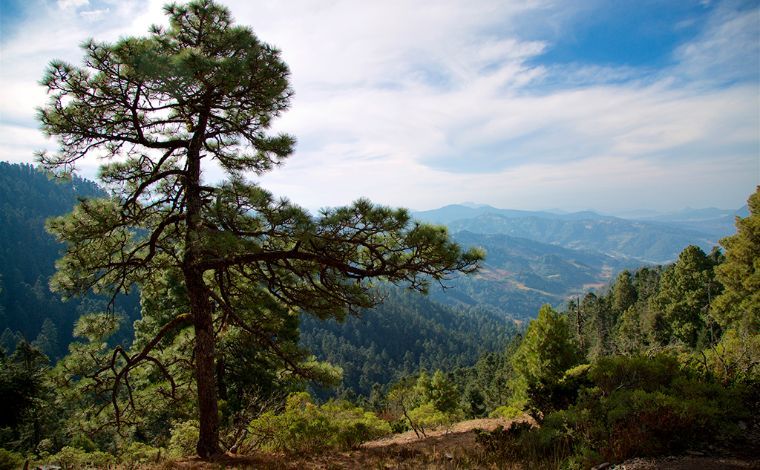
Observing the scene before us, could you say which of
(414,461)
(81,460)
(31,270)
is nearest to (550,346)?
(414,461)

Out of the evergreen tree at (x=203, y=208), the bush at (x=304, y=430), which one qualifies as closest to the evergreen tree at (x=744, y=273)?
the bush at (x=304, y=430)

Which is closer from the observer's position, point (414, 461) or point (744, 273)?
point (414, 461)

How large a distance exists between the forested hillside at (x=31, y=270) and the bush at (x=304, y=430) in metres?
83.3

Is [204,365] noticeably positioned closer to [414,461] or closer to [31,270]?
[414,461]

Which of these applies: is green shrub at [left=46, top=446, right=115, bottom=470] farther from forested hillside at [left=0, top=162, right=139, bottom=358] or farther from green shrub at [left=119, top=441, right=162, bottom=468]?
forested hillside at [left=0, top=162, right=139, bottom=358]

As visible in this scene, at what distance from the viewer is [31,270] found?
367 feet

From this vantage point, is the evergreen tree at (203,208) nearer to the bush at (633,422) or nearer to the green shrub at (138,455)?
the green shrub at (138,455)

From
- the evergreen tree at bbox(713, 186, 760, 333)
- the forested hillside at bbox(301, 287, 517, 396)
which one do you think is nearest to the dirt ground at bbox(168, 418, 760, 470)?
the evergreen tree at bbox(713, 186, 760, 333)

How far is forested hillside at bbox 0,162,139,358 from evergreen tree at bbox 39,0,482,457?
8356 centimetres

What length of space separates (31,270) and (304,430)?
144m

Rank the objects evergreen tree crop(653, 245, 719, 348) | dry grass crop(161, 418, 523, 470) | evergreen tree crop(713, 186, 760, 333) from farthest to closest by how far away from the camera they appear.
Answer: evergreen tree crop(653, 245, 719, 348)
evergreen tree crop(713, 186, 760, 333)
dry grass crop(161, 418, 523, 470)

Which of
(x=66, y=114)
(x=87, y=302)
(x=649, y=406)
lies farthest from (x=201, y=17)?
(x=87, y=302)

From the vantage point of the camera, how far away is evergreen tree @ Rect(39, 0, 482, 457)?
16.0 ft

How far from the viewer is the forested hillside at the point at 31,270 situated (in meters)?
90.2
